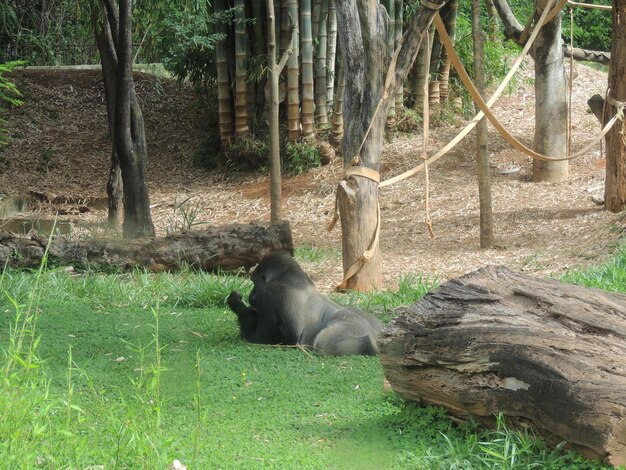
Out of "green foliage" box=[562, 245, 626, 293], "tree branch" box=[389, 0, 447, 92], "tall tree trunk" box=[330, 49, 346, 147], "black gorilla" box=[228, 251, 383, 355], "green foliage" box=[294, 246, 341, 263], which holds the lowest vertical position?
"green foliage" box=[294, 246, 341, 263]

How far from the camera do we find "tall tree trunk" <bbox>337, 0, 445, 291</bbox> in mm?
6543

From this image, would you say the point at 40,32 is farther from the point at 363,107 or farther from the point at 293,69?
the point at 363,107

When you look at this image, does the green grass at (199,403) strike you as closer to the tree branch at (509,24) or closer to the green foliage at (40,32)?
the tree branch at (509,24)

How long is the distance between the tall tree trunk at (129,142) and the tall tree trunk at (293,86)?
3.46 meters

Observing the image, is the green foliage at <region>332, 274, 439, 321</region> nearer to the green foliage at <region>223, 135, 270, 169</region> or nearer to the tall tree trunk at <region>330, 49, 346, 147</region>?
the tall tree trunk at <region>330, 49, 346, 147</region>

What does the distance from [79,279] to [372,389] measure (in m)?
3.51

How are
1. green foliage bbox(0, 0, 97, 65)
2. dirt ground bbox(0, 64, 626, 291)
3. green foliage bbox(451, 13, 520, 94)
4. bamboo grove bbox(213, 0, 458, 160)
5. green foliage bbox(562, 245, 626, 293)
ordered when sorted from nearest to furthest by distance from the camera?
1. green foliage bbox(562, 245, 626, 293)
2. dirt ground bbox(0, 64, 626, 291)
3. bamboo grove bbox(213, 0, 458, 160)
4. green foliage bbox(451, 13, 520, 94)
5. green foliage bbox(0, 0, 97, 65)

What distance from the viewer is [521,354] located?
3.39 metres

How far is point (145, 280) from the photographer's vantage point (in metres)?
7.10

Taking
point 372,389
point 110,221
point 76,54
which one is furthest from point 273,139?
point 76,54

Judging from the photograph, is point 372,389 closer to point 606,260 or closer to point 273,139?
point 606,260

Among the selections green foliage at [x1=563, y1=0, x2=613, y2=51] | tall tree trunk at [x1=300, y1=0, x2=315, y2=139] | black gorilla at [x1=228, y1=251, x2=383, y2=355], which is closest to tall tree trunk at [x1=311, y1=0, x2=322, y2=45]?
tall tree trunk at [x1=300, y1=0, x2=315, y2=139]

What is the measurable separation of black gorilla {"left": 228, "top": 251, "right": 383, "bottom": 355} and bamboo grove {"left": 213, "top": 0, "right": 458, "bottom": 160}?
6.84 metres

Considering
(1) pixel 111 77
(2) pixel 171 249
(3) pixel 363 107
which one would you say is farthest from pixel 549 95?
(1) pixel 111 77
